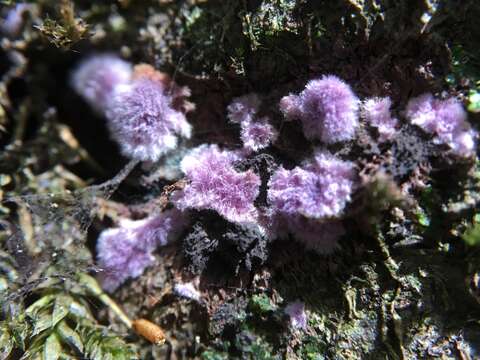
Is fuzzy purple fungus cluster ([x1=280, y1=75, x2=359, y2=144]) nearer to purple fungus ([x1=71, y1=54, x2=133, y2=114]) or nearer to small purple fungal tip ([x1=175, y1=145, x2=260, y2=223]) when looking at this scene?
small purple fungal tip ([x1=175, y1=145, x2=260, y2=223])

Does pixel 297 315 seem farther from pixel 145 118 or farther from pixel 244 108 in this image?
pixel 145 118

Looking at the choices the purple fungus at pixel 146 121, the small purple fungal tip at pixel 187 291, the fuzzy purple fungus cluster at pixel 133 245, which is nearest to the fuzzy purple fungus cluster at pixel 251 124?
the purple fungus at pixel 146 121

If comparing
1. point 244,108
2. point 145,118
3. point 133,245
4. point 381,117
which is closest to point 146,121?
point 145,118

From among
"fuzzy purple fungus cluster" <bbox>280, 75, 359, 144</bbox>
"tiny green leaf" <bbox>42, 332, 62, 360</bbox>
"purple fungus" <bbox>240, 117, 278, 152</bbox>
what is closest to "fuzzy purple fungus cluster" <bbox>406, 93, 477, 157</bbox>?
"fuzzy purple fungus cluster" <bbox>280, 75, 359, 144</bbox>

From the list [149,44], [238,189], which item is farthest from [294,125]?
[149,44]

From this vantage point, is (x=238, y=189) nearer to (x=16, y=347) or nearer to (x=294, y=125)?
(x=294, y=125)

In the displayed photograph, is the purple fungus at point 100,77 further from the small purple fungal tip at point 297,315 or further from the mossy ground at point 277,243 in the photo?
the small purple fungal tip at point 297,315
